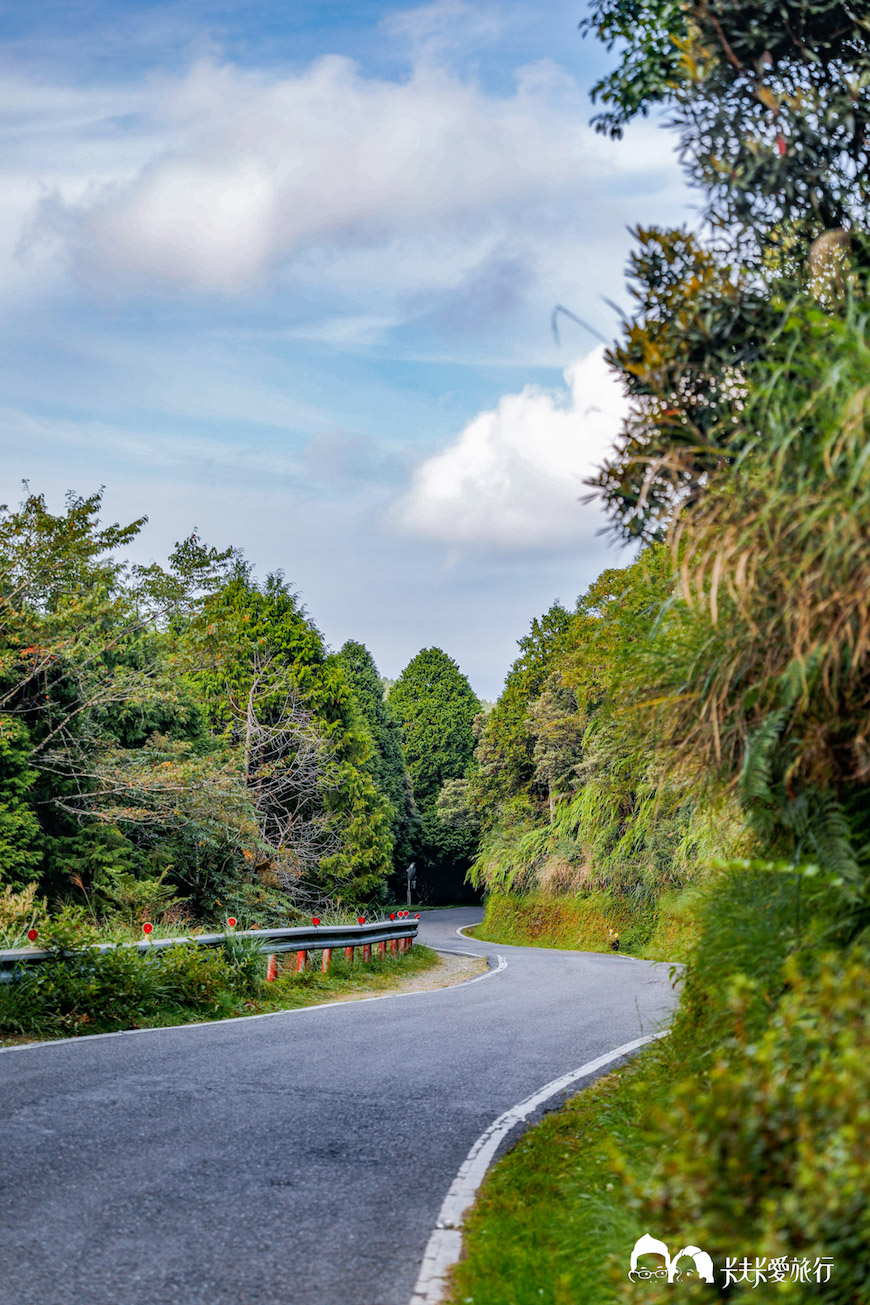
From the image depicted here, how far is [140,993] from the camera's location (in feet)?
32.1

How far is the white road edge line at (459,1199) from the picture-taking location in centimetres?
404

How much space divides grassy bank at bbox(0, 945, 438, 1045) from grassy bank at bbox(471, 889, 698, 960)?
1432 cm

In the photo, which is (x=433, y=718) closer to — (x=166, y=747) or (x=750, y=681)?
(x=166, y=747)

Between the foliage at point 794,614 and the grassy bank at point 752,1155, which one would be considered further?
the foliage at point 794,614

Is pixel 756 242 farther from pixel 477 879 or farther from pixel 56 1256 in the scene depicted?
pixel 477 879

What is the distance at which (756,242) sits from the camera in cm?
446

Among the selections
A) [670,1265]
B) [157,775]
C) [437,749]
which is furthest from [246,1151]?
[437,749]

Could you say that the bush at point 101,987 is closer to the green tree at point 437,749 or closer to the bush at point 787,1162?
the bush at point 787,1162

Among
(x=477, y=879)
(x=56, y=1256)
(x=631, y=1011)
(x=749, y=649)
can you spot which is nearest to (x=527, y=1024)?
(x=631, y=1011)

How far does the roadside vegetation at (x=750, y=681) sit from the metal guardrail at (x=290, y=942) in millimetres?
5279

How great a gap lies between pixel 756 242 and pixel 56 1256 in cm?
518

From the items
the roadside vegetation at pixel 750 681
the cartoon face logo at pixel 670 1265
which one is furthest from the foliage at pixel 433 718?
the cartoon face logo at pixel 670 1265

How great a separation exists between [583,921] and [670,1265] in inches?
1136

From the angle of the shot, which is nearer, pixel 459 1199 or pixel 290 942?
pixel 459 1199
